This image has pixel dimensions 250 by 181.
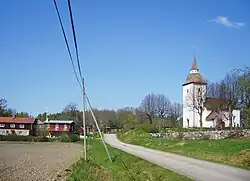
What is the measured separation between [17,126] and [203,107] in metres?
55.7

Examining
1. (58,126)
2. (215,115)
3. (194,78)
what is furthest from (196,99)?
(58,126)

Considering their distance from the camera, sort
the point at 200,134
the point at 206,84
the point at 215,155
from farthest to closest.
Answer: the point at 206,84
the point at 200,134
the point at 215,155

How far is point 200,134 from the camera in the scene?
50.5 metres

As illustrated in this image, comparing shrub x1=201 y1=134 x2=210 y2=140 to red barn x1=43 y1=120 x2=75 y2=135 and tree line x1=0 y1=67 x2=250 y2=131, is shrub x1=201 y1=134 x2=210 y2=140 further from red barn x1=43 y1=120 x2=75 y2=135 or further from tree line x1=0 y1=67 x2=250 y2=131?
red barn x1=43 y1=120 x2=75 y2=135

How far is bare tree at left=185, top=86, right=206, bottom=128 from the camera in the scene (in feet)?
277

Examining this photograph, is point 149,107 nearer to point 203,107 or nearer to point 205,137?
point 203,107

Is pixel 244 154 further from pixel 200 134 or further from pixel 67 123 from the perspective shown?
pixel 67 123

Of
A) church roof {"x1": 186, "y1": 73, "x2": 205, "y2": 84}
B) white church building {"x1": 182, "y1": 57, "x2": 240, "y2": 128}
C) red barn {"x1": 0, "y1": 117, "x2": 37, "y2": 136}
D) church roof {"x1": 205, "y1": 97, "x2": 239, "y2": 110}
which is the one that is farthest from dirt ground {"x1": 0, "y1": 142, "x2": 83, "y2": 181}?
red barn {"x1": 0, "y1": 117, "x2": 37, "y2": 136}

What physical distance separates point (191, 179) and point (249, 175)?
2795mm

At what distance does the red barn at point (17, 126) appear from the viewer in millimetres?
103125

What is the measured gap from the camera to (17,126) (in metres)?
104

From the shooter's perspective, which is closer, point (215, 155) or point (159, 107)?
point (215, 155)

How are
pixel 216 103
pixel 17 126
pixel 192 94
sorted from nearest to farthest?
1. pixel 216 103
2. pixel 192 94
3. pixel 17 126

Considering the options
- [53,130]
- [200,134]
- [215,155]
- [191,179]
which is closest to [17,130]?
[53,130]
